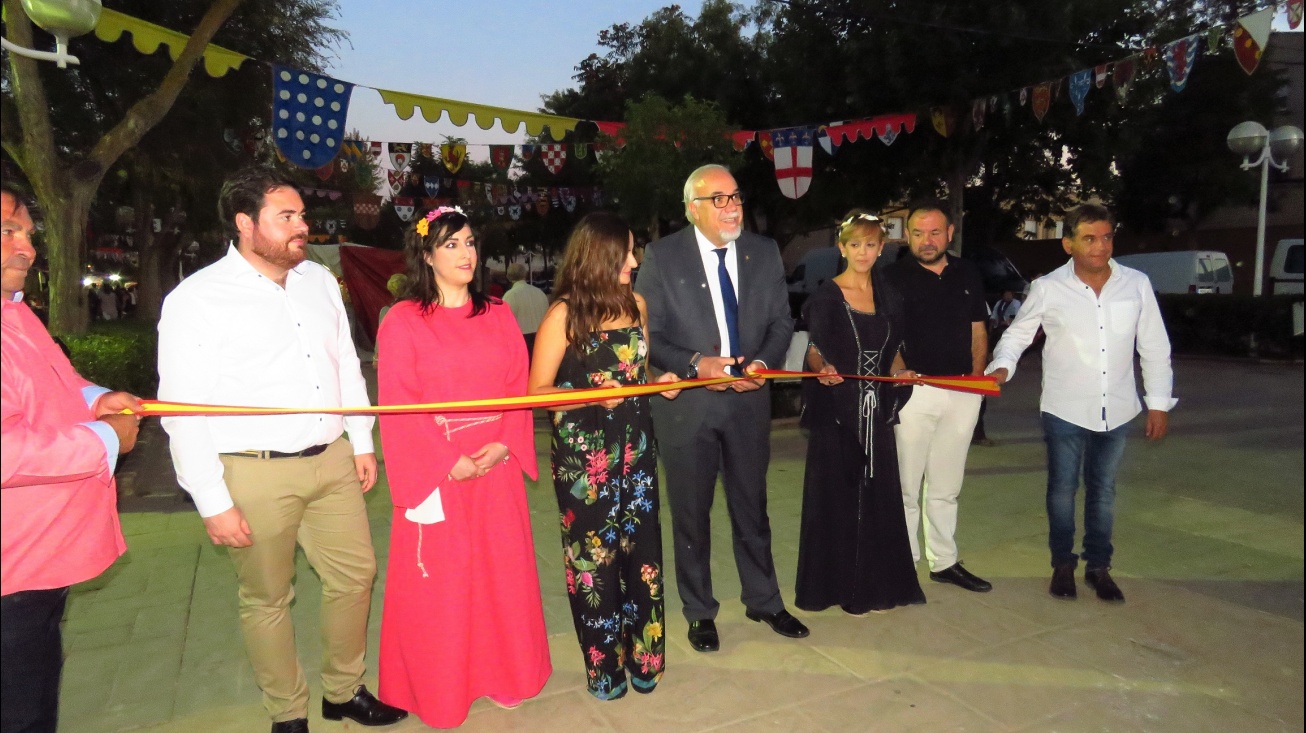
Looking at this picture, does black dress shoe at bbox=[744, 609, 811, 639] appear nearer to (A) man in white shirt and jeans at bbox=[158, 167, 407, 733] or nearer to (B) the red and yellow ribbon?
(B) the red and yellow ribbon

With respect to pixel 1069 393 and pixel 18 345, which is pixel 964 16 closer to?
pixel 1069 393

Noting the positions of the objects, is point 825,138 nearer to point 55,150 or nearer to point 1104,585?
point 55,150

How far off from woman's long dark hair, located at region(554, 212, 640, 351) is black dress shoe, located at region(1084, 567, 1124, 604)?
9.49 feet

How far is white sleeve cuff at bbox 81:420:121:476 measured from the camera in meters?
2.20

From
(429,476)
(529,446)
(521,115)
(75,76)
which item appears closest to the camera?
(429,476)

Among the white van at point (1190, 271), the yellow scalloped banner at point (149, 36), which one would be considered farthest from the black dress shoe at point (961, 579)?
the white van at point (1190, 271)

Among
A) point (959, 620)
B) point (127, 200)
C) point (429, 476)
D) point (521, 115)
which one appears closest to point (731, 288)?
point (429, 476)

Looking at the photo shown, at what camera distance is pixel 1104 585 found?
436 centimetres

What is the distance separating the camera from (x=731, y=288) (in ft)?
13.0

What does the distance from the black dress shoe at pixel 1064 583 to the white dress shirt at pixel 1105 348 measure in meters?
0.74

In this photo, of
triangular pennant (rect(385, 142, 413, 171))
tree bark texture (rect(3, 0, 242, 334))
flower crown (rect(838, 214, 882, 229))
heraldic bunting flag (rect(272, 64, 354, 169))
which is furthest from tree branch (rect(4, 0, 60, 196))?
flower crown (rect(838, 214, 882, 229))

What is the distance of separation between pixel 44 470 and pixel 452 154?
14.0 metres

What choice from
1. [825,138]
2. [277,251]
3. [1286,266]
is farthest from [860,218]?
[1286,266]

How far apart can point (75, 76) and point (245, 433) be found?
1374cm
